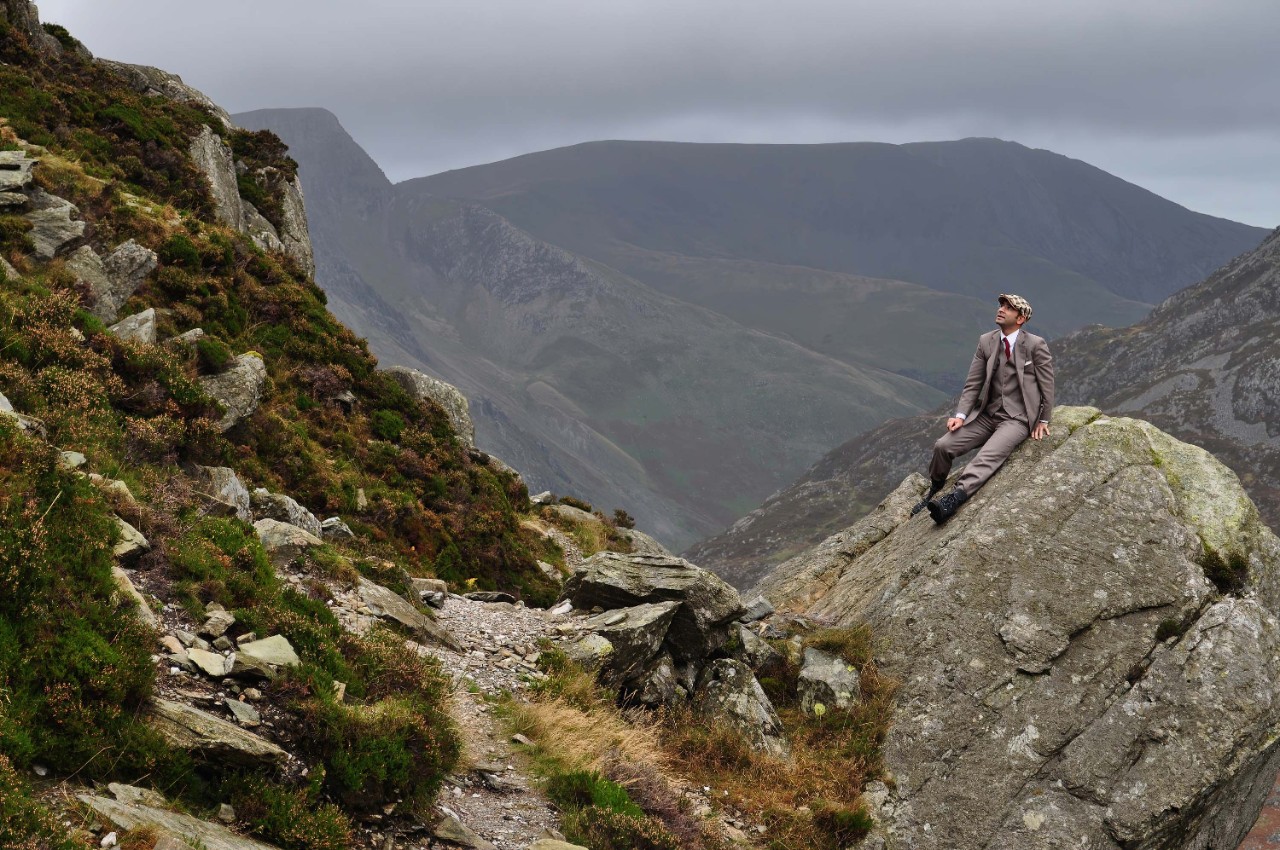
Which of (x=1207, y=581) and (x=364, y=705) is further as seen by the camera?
(x=1207, y=581)

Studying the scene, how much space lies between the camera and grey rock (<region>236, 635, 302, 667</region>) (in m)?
9.48

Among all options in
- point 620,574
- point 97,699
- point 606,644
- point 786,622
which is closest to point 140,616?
point 97,699

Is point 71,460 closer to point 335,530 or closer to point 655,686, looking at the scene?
point 335,530

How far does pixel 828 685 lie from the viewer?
1451cm

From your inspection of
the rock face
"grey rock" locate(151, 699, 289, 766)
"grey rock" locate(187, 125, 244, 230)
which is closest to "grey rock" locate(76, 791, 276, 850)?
"grey rock" locate(151, 699, 289, 766)

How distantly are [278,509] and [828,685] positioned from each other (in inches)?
409

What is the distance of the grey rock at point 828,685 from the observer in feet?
47.0

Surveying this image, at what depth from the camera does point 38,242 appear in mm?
19656

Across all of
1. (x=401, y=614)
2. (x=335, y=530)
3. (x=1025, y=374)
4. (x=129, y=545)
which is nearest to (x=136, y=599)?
(x=129, y=545)

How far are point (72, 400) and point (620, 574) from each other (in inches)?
350

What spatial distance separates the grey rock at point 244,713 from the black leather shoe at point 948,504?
11.7 metres

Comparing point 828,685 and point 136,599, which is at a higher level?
point 136,599

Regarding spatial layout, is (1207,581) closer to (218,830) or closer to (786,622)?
(786,622)

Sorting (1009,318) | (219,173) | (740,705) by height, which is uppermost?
(219,173)
